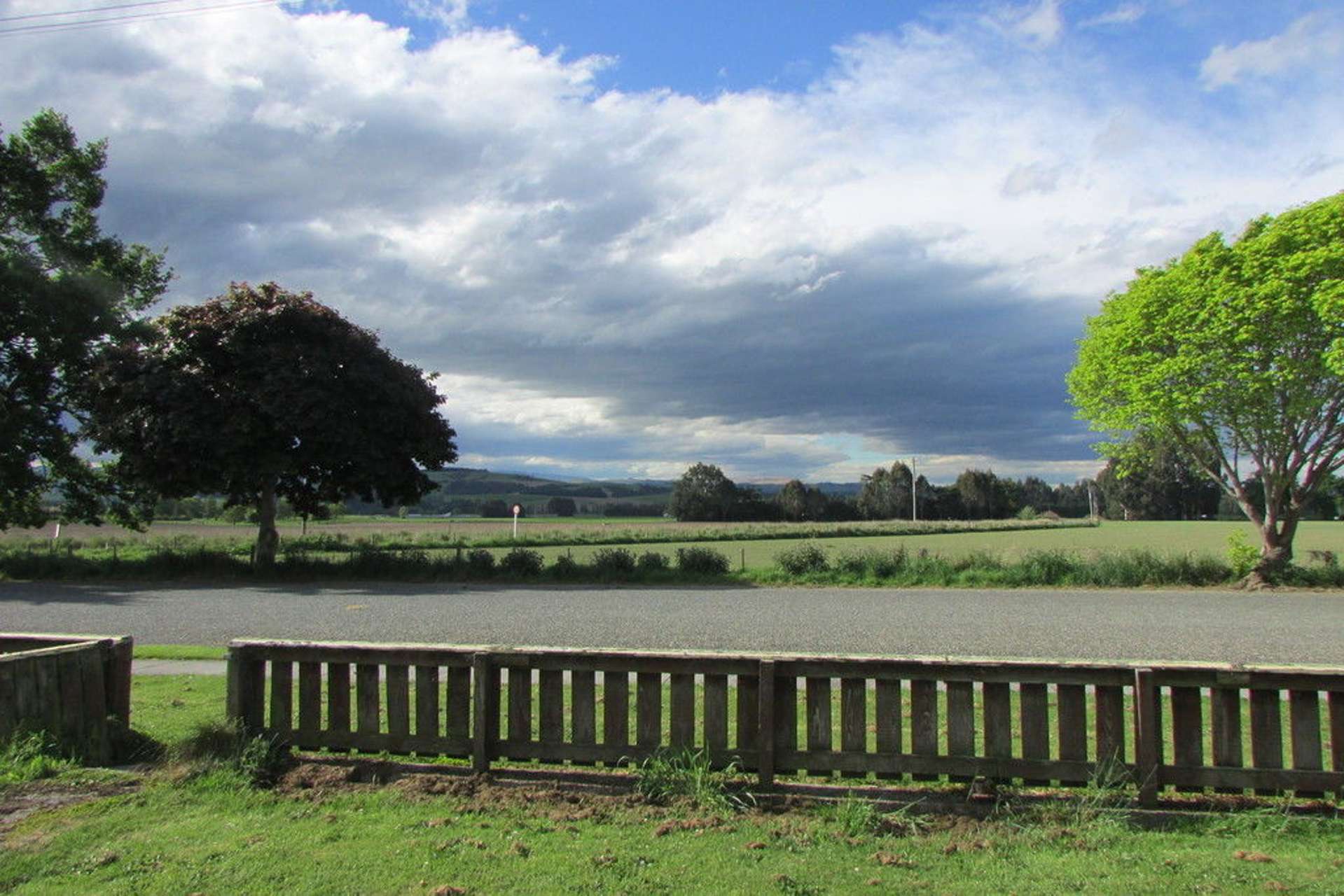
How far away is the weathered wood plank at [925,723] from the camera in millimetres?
5074

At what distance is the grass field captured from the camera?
3.94 meters

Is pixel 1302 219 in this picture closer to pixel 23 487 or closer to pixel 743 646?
pixel 743 646

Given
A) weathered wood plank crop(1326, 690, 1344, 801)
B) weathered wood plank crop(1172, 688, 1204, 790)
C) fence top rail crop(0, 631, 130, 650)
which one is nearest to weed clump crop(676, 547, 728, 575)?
fence top rail crop(0, 631, 130, 650)

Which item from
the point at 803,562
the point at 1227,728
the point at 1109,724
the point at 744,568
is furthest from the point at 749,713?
the point at 744,568

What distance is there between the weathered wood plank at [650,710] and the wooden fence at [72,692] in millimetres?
3701

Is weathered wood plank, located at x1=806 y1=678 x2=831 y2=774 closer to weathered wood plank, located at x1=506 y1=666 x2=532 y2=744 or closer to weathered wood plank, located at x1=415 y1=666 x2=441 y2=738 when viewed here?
weathered wood plank, located at x1=506 y1=666 x2=532 y2=744

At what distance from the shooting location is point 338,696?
228 inches

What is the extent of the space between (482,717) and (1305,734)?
456cm

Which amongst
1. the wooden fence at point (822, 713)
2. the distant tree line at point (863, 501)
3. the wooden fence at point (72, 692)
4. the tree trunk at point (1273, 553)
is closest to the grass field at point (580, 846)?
the wooden fence at point (822, 713)

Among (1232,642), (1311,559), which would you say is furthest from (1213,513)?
(1232,642)

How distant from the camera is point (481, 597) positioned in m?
19.0

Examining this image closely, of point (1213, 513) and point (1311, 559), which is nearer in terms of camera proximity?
point (1311, 559)

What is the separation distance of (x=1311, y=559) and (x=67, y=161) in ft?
123

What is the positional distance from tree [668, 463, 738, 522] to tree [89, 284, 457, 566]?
224 feet
